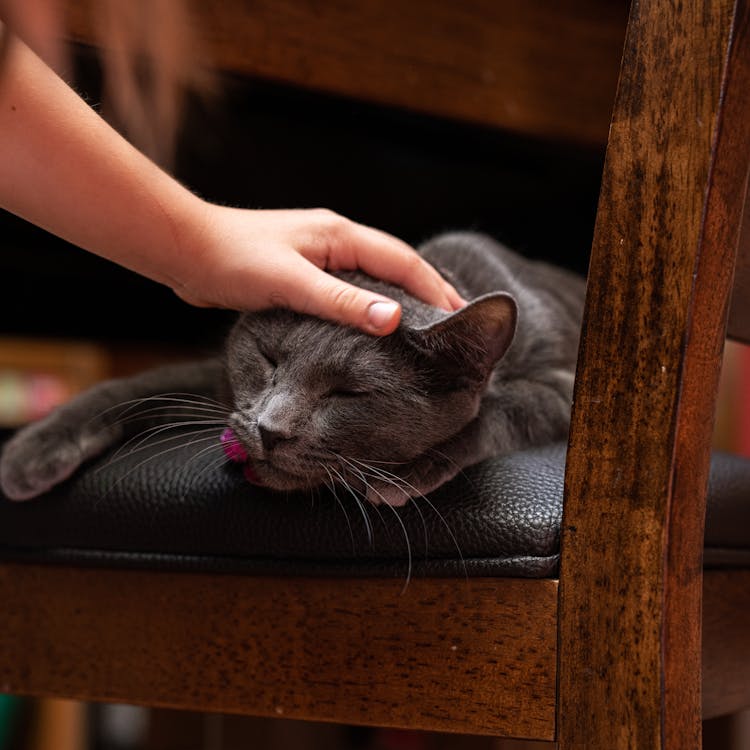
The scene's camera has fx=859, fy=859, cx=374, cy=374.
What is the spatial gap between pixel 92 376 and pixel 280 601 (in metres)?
1.59

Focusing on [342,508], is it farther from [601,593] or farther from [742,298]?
[742,298]

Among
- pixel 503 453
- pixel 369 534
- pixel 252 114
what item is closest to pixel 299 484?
pixel 369 534

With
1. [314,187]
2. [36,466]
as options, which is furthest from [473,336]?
[314,187]

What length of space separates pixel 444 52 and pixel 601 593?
3.22 feet

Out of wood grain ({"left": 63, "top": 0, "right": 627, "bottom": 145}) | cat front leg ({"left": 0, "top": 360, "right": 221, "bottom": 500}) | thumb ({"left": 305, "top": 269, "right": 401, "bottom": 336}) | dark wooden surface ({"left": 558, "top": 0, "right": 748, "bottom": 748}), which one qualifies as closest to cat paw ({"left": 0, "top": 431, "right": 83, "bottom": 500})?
cat front leg ({"left": 0, "top": 360, "right": 221, "bottom": 500})

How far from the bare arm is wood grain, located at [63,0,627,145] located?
48 cm

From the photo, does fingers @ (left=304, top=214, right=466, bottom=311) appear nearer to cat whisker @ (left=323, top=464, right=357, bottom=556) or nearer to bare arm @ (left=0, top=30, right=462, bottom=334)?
bare arm @ (left=0, top=30, right=462, bottom=334)

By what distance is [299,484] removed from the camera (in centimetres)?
71

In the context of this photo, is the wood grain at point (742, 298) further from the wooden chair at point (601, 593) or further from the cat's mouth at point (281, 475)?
the cat's mouth at point (281, 475)

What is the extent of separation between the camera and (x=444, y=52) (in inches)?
51.5

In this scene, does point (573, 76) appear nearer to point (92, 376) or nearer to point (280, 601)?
point (280, 601)

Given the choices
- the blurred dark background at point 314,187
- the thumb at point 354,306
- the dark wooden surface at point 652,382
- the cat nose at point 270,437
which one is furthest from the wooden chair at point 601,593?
the blurred dark background at point 314,187

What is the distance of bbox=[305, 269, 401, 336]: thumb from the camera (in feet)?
2.43

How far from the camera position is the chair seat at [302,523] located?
0.62 meters
